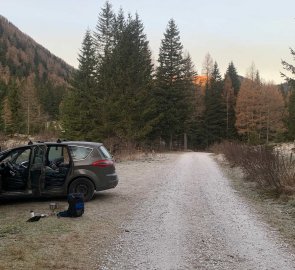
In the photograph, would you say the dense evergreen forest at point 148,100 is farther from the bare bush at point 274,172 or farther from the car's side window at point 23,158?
the car's side window at point 23,158

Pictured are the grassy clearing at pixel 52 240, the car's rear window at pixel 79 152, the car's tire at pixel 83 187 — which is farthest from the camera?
the car's rear window at pixel 79 152

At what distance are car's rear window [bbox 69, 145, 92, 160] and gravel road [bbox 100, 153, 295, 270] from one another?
1805mm

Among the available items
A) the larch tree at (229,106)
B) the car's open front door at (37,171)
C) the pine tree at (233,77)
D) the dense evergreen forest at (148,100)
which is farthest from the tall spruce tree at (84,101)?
the pine tree at (233,77)

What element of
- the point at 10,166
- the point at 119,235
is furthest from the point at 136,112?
the point at 119,235

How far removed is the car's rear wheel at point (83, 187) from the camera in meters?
11.7

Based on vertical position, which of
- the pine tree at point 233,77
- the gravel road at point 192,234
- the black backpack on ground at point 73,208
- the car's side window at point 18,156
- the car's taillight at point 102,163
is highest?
the pine tree at point 233,77

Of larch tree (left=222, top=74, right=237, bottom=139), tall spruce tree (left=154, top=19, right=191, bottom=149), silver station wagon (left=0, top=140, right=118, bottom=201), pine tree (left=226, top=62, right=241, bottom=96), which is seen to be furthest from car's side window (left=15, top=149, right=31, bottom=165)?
pine tree (left=226, top=62, right=241, bottom=96)

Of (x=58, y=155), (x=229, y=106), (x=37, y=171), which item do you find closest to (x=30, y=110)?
(x=229, y=106)

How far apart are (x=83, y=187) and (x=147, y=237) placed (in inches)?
169

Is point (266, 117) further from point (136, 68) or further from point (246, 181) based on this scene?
point (246, 181)

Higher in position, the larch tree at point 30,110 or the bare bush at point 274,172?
the larch tree at point 30,110

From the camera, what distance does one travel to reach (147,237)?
317 inches

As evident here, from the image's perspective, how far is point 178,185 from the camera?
52.5 feet

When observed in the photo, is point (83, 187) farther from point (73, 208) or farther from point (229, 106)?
point (229, 106)
